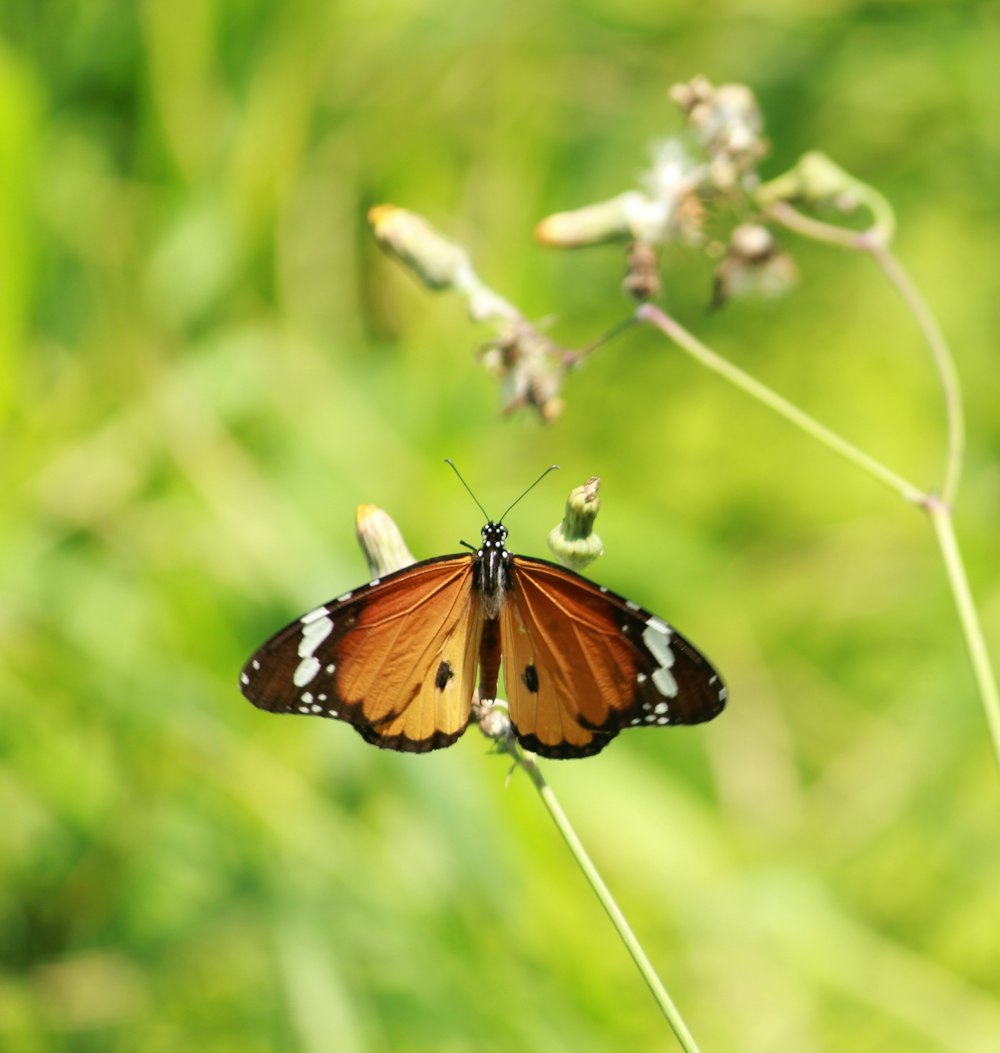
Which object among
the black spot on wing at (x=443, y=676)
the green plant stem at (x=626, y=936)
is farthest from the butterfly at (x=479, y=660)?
the green plant stem at (x=626, y=936)

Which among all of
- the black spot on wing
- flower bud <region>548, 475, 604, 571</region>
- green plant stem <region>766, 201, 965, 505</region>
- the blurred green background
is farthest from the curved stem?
the blurred green background

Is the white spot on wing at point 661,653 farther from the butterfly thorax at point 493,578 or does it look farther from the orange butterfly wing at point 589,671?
the butterfly thorax at point 493,578

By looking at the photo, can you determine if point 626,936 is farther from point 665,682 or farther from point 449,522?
point 449,522

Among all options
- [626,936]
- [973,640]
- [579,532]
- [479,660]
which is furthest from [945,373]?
[626,936]

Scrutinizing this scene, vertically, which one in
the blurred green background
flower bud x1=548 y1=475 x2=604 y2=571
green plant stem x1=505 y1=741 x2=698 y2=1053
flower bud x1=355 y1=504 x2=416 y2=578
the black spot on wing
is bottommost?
green plant stem x1=505 y1=741 x2=698 y2=1053

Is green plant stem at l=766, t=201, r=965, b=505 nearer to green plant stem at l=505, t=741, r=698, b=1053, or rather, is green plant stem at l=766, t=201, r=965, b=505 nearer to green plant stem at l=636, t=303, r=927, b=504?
green plant stem at l=636, t=303, r=927, b=504

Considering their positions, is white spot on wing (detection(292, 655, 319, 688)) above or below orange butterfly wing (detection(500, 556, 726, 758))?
above

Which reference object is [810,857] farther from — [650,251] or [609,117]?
[609,117]
